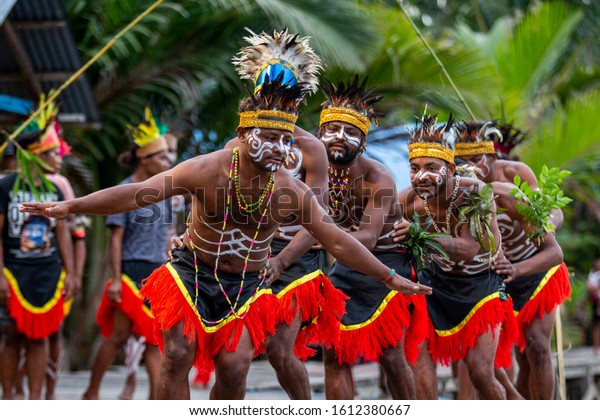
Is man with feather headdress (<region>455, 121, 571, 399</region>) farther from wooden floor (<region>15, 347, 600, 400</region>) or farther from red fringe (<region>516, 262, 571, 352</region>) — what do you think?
wooden floor (<region>15, 347, 600, 400</region>)

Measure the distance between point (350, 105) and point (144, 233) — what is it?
227cm

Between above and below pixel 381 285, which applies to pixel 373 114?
above

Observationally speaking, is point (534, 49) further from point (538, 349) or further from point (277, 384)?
point (538, 349)

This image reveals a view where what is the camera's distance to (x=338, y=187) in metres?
5.84

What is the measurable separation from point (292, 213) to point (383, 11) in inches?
233

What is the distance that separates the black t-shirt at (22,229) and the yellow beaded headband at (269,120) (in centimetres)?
256

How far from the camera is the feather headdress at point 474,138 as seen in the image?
6.77 m

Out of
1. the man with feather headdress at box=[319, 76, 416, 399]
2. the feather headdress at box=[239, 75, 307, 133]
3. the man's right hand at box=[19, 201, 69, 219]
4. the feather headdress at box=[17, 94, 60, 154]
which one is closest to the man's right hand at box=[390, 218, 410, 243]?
the man with feather headdress at box=[319, 76, 416, 399]

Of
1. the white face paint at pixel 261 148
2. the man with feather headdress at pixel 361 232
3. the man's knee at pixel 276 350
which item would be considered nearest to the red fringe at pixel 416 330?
the man with feather headdress at pixel 361 232

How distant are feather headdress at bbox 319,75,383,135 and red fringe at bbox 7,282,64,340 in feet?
8.40

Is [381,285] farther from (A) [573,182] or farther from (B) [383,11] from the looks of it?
(A) [573,182]
